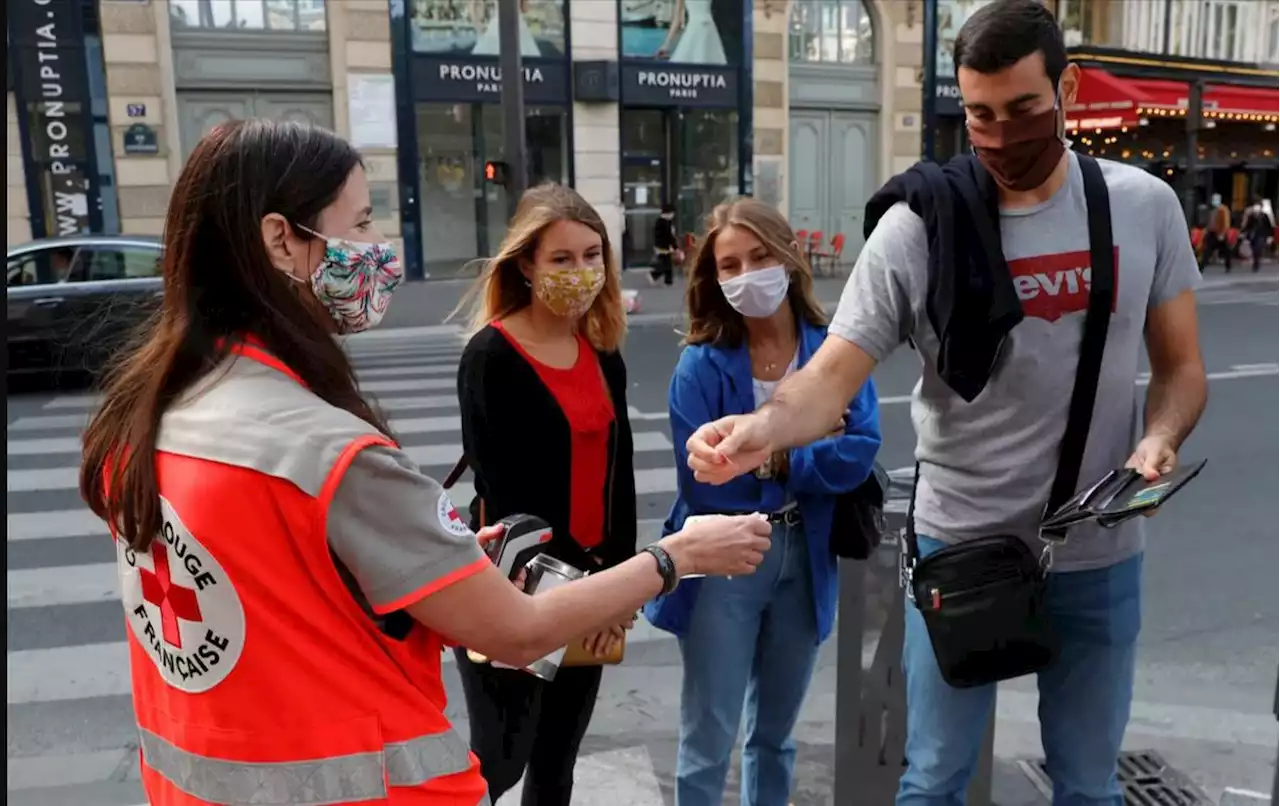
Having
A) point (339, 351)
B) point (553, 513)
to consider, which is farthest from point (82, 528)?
point (339, 351)

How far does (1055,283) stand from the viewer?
2145mm

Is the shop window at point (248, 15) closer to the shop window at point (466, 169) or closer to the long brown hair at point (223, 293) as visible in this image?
the shop window at point (466, 169)

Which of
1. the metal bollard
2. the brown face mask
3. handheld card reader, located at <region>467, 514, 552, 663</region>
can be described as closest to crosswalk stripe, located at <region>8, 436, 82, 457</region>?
the metal bollard

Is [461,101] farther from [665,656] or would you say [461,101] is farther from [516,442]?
[516,442]

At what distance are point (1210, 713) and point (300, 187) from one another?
12.7 feet

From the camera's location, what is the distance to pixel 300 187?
60.9 inches

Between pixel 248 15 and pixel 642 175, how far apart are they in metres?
7.67

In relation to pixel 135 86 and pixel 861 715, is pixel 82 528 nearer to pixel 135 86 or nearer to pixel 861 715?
pixel 861 715

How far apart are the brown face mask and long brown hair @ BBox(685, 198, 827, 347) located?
889 millimetres

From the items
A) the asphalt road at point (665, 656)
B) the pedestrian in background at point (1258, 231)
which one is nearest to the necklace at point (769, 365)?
the asphalt road at point (665, 656)

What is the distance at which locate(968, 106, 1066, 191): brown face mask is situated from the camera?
7.05 feet

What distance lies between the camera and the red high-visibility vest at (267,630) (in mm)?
1386

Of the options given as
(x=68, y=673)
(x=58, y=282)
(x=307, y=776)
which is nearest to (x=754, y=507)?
(x=307, y=776)

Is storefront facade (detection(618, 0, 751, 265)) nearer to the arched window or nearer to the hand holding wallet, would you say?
the arched window
